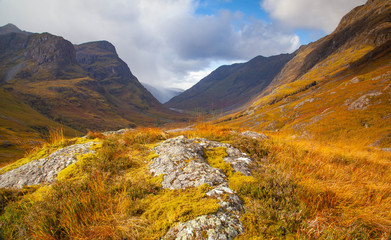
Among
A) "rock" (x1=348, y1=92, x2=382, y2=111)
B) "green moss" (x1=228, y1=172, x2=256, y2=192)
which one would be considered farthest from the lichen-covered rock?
"rock" (x1=348, y1=92, x2=382, y2=111)

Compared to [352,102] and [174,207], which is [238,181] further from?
[352,102]

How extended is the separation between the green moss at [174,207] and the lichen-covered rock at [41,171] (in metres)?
3.49

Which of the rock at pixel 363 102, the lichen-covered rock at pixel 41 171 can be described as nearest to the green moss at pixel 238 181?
the lichen-covered rock at pixel 41 171

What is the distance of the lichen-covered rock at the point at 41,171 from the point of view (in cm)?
443

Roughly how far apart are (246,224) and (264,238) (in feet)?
0.89

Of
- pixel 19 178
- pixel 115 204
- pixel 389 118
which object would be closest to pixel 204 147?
pixel 115 204

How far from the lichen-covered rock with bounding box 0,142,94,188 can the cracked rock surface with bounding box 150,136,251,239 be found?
8.78ft

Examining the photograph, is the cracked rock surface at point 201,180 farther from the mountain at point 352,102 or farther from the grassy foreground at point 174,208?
the mountain at point 352,102

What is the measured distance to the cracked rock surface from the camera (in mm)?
2242

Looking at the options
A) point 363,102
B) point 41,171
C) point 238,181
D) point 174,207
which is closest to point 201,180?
point 238,181

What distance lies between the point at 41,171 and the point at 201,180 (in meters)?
4.79

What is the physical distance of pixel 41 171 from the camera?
4699 millimetres

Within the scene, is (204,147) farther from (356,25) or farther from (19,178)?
(356,25)

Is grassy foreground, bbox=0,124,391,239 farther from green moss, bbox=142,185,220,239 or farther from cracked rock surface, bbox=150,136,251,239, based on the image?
cracked rock surface, bbox=150,136,251,239
